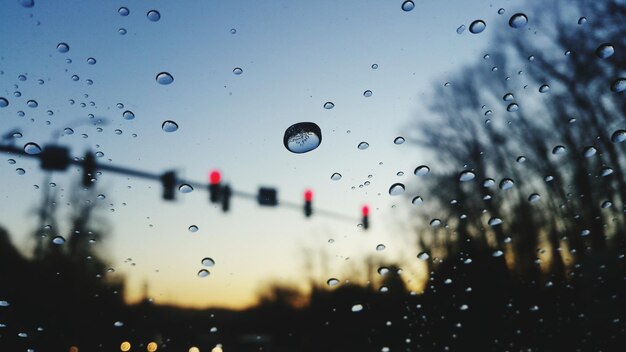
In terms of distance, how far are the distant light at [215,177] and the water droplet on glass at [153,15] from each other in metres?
1.23

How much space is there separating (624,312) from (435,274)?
2.10 metres

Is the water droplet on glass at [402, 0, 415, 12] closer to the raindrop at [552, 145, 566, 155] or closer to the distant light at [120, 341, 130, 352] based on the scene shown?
the raindrop at [552, 145, 566, 155]

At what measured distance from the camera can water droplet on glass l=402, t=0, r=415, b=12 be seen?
248 cm

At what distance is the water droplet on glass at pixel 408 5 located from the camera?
248cm

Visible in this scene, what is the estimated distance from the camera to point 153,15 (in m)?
2.45

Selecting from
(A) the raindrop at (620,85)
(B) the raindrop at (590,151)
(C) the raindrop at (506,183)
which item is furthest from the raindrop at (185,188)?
(A) the raindrop at (620,85)

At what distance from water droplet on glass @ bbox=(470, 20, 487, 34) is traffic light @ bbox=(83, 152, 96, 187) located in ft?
9.80

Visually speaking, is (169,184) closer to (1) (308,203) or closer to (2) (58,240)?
(2) (58,240)

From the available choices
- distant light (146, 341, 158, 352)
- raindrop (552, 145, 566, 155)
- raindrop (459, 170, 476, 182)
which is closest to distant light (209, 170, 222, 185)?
distant light (146, 341, 158, 352)

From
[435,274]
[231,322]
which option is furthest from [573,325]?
[231,322]

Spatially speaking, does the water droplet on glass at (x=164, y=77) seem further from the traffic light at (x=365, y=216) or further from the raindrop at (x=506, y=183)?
the raindrop at (x=506, y=183)

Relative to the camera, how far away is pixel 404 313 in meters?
3.26

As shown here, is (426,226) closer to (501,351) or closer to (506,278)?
(506,278)

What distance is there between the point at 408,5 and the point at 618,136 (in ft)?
8.32
